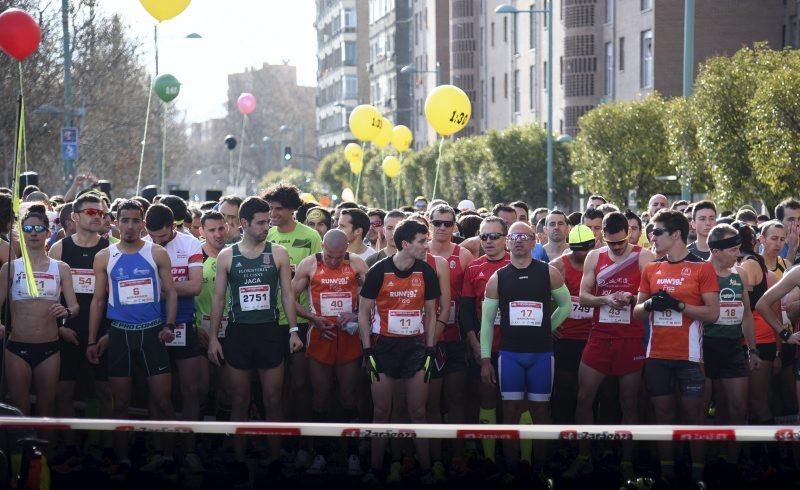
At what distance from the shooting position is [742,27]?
44.2m

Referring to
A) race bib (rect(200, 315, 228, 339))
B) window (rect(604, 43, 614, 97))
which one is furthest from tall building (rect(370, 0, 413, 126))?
race bib (rect(200, 315, 228, 339))

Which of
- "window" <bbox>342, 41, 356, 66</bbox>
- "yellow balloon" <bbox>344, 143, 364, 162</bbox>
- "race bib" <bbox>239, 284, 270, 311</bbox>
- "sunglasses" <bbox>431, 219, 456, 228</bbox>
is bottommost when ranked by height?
"race bib" <bbox>239, 284, 270, 311</bbox>

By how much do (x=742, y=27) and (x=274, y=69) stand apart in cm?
11326

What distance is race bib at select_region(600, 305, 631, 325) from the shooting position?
9.72m

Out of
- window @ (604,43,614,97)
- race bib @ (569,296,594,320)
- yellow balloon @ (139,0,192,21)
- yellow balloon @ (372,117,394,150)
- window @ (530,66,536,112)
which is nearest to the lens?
race bib @ (569,296,594,320)

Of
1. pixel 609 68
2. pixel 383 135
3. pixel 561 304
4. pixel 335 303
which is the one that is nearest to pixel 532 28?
pixel 609 68

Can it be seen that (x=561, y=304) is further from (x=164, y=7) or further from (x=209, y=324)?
(x=164, y=7)

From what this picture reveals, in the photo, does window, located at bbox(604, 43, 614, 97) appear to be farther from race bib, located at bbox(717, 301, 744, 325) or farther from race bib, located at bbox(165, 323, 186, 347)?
race bib, located at bbox(165, 323, 186, 347)

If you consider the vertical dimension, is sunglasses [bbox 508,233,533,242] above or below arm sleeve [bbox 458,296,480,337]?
above

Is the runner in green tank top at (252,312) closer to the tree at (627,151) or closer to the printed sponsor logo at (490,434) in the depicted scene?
the printed sponsor logo at (490,434)

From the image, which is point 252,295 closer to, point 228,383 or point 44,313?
point 228,383

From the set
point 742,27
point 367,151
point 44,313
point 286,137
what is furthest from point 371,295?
point 286,137

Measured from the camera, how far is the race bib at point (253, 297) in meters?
9.69

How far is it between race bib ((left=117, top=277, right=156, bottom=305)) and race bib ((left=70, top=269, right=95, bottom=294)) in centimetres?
43
